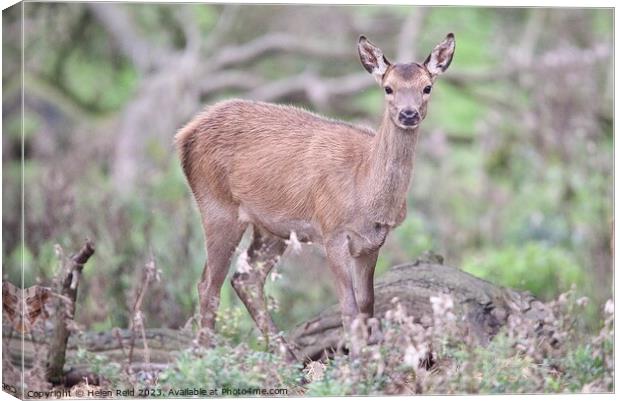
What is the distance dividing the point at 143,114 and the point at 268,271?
8.42 metres

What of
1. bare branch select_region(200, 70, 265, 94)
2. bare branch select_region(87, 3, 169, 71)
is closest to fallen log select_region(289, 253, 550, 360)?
bare branch select_region(87, 3, 169, 71)

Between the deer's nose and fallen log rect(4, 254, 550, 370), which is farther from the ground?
the deer's nose

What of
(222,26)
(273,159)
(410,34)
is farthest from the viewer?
(222,26)

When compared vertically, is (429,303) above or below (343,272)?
below

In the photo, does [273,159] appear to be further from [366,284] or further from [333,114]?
[333,114]

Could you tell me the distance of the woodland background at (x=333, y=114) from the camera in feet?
48.7

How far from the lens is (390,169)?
967cm

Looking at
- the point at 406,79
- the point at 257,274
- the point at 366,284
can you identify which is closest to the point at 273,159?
the point at 257,274

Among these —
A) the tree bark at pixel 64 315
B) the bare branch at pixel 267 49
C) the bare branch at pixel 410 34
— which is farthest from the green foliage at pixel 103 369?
the bare branch at pixel 267 49

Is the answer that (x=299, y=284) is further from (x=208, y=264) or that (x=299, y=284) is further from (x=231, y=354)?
(x=231, y=354)

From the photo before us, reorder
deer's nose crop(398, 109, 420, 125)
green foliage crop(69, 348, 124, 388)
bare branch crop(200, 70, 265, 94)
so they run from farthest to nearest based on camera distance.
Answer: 1. bare branch crop(200, 70, 265, 94)
2. green foliage crop(69, 348, 124, 388)
3. deer's nose crop(398, 109, 420, 125)

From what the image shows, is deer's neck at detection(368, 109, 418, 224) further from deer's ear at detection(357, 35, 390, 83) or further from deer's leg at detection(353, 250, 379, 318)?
deer's leg at detection(353, 250, 379, 318)

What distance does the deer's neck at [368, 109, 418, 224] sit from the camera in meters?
9.61

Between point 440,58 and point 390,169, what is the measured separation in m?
0.90
